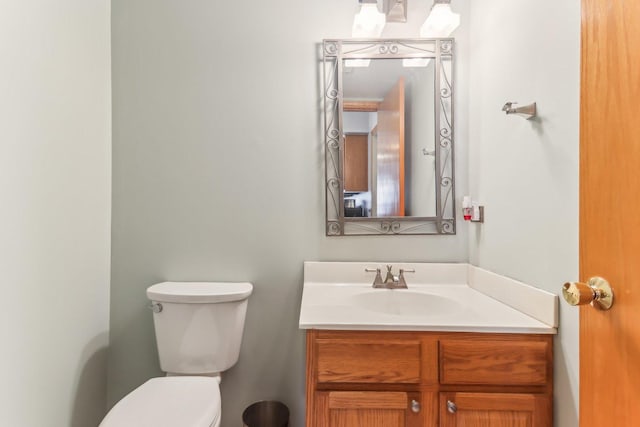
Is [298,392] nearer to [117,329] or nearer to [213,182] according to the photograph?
[117,329]

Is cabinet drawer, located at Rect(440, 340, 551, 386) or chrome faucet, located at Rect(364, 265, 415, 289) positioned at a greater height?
chrome faucet, located at Rect(364, 265, 415, 289)

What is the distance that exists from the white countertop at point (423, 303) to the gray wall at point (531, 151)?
0.06 metres

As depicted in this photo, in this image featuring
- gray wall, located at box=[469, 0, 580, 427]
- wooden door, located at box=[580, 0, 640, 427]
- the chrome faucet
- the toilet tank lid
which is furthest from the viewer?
the chrome faucet

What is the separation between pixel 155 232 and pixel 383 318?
1.13 meters

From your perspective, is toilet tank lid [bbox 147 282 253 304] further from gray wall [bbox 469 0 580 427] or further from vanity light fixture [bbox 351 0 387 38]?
vanity light fixture [bbox 351 0 387 38]

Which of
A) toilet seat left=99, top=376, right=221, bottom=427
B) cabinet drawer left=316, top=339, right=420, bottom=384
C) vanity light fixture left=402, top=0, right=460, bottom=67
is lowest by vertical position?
toilet seat left=99, top=376, right=221, bottom=427

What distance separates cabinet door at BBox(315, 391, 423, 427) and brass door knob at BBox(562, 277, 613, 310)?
583 millimetres

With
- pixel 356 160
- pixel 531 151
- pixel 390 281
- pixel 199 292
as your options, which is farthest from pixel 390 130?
pixel 199 292

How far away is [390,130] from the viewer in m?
1.45

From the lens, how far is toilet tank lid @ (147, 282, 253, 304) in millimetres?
1260

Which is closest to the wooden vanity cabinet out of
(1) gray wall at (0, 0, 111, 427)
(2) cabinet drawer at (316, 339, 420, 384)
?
(2) cabinet drawer at (316, 339, 420, 384)

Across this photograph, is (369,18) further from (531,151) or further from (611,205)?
(611,205)

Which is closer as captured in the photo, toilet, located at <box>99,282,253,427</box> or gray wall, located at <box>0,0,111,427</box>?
gray wall, located at <box>0,0,111,427</box>

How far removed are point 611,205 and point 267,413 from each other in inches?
60.0
